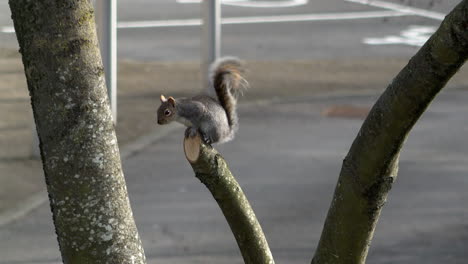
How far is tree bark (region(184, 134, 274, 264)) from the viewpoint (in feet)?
10.4

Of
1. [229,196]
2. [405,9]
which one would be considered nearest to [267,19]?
[405,9]

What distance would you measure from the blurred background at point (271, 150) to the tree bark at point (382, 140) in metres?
3.83

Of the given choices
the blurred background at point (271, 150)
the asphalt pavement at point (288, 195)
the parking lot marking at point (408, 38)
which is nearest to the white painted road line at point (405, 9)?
the parking lot marking at point (408, 38)

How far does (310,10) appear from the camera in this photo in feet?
63.0

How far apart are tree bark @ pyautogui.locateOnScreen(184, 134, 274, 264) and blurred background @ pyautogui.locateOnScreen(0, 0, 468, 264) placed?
3.54 metres

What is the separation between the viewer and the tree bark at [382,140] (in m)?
2.59

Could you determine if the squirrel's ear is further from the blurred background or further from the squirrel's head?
the blurred background

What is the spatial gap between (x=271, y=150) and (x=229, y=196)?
6403 mm

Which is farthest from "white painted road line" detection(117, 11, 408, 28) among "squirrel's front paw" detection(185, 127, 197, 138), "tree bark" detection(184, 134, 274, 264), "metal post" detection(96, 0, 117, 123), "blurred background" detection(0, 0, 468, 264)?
"tree bark" detection(184, 134, 274, 264)

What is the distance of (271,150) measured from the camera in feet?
31.4

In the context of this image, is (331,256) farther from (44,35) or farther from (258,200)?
(258,200)

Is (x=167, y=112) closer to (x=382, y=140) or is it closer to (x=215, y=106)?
(x=215, y=106)

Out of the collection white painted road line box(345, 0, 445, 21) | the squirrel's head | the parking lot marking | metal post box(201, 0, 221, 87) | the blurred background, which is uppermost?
the squirrel's head

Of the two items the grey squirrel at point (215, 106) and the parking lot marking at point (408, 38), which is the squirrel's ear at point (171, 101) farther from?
the parking lot marking at point (408, 38)
